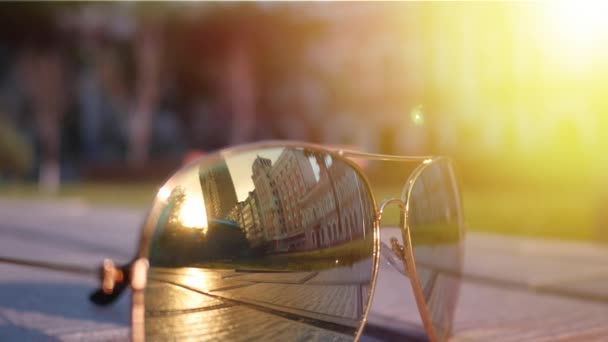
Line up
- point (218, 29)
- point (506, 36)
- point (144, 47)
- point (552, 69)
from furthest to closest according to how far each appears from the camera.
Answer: point (144, 47), point (218, 29), point (552, 69), point (506, 36)

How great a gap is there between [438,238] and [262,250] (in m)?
1.06

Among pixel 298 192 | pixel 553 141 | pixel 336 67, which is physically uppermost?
pixel 336 67

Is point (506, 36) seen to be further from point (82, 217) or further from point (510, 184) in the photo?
point (510, 184)

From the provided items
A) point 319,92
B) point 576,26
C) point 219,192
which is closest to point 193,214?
point 219,192

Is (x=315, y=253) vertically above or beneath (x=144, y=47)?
beneath

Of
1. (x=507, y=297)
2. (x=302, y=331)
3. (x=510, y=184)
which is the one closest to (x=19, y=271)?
(x=302, y=331)

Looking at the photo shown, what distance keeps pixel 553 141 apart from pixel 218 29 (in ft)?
44.6

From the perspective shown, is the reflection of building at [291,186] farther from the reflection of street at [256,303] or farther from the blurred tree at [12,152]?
the blurred tree at [12,152]

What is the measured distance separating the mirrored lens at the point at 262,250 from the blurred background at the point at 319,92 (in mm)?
7449

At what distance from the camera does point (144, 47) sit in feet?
108

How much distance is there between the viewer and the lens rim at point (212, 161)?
212 centimetres

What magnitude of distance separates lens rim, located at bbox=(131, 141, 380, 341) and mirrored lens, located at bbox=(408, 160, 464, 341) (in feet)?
0.70

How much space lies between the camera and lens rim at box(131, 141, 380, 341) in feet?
6.95

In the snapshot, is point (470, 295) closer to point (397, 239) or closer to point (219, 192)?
point (397, 239)
